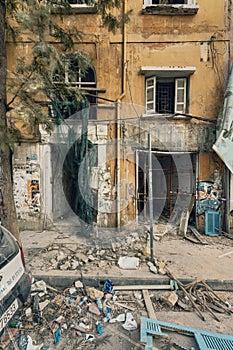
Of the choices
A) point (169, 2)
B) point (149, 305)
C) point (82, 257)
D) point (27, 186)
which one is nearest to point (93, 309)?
point (149, 305)

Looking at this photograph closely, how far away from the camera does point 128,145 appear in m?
7.26

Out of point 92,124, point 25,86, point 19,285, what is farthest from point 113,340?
point 92,124

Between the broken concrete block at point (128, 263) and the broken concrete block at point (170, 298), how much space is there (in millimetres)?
992

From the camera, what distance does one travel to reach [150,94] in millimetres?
7266

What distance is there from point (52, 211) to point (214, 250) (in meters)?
5.07

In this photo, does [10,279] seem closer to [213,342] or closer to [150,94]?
[213,342]

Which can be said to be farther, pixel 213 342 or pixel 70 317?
pixel 70 317

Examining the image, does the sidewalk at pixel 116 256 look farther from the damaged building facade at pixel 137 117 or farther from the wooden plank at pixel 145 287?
the damaged building facade at pixel 137 117

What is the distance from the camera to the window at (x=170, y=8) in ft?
22.2

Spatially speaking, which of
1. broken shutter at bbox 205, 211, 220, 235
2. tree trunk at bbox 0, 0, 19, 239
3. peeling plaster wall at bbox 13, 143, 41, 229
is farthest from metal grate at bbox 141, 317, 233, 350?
peeling plaster wall at bbox 13, 143, 41, 229

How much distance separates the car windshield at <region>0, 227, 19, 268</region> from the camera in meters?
2.90

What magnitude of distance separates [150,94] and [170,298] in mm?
5819

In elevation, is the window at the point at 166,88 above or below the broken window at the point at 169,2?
below

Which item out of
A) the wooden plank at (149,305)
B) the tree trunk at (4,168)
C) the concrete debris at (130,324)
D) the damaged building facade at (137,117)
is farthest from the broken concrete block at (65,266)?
the damaged building facade at (137,117)
